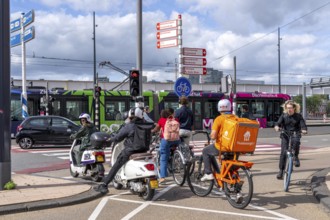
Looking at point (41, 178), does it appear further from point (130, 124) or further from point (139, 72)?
point (139, 72)

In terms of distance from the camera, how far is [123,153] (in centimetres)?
738

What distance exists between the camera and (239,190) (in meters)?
6.71

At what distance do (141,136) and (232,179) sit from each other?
5.67 feet

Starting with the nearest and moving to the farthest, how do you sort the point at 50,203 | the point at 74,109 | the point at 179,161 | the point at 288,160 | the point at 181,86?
the point at 50,203
the point at 288,160
the point at 179,161
the point at 181,86
the point at 74,109

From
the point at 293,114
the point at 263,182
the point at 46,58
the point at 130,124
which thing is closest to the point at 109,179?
the point at 130,124

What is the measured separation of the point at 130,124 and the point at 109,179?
1071 millimetres

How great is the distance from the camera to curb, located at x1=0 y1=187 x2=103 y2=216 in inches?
254

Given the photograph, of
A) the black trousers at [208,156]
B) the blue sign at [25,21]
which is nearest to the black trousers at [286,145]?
the black trousers at [208,156]

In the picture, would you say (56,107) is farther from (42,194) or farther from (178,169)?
(42,194)

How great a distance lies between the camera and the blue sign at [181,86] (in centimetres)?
1322

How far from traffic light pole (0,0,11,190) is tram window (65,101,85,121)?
58.9 feet

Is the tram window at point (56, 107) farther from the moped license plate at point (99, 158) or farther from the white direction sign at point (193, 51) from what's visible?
the moped license plate at point (99, 158)

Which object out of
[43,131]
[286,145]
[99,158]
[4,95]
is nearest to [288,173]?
[286,145]

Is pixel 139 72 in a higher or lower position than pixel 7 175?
higher
